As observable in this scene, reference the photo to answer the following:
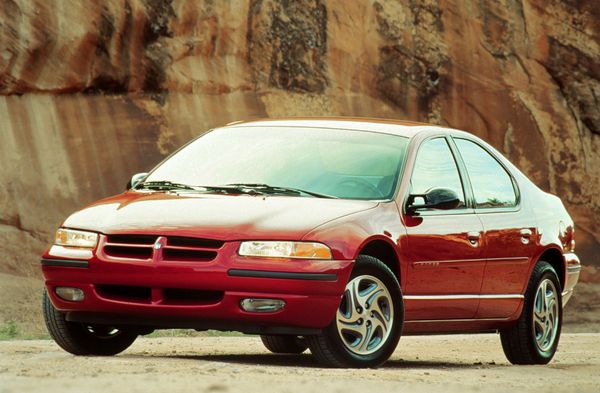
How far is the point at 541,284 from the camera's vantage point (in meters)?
10.2

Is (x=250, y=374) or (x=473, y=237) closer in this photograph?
(x=250, y=374)

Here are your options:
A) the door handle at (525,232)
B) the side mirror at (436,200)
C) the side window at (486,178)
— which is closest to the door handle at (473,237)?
the side window at (486,178)

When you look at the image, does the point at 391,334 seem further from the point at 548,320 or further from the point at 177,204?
the point at 548,320

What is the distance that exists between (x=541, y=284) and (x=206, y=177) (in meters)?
2.69

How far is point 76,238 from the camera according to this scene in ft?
27.0

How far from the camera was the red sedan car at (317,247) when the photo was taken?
776 centimetres

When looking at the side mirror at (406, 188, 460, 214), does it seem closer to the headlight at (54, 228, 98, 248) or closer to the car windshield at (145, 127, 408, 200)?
the car windshield at (145, 127, 408, 200)

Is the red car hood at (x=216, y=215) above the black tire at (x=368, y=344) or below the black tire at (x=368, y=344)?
above

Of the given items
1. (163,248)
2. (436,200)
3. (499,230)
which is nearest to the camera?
(163,248)

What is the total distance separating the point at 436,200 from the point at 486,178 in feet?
4.67

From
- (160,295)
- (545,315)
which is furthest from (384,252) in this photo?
(545,315)

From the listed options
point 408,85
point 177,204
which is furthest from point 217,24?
point 177,204

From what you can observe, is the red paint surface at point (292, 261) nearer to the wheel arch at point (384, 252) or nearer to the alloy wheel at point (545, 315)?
the wheel arch at point (384, 252)

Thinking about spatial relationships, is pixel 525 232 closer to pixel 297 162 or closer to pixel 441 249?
pixel 441 249
